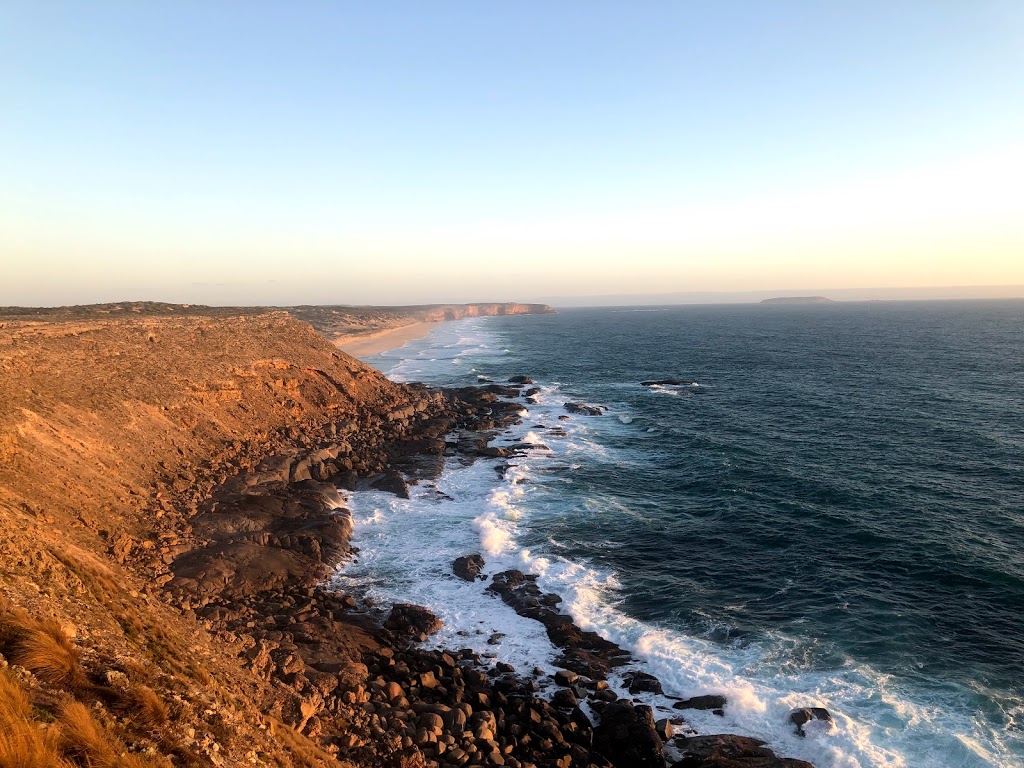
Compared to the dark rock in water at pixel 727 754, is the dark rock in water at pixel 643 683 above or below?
above

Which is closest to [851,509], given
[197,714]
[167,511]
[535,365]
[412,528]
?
[412,528]

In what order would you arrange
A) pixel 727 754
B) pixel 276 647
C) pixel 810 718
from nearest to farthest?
pixel 727 754 → pixel 810 718 → pixel 276 647

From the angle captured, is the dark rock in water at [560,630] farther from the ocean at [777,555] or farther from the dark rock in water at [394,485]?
the dark rock in water at [394,485]

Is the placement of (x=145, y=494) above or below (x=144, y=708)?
below

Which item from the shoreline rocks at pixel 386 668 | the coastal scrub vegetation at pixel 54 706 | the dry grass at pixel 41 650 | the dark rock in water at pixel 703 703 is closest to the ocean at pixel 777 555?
the dark rock in water at pixel 703 703

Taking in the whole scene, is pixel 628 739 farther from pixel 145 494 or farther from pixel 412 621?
pixel 145 494

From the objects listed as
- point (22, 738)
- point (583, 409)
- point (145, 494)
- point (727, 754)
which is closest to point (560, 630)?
point (727, 754)
